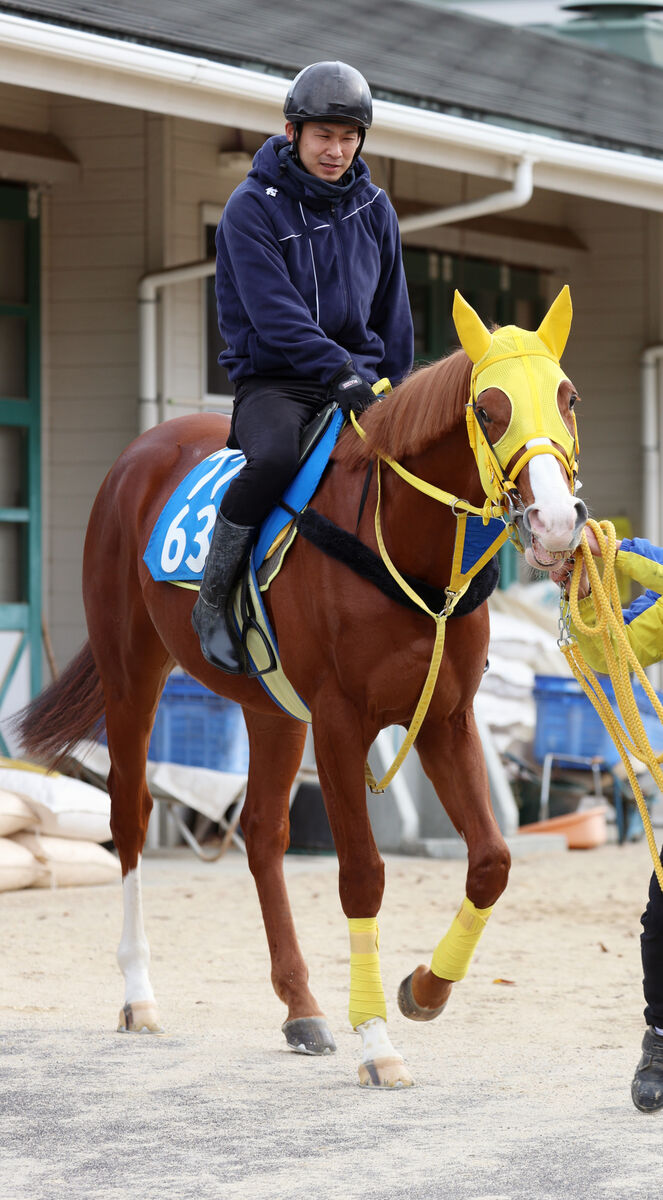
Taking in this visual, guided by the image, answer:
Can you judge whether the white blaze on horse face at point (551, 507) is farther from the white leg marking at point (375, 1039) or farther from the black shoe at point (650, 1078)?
the white leg marking at point (375, 1039)

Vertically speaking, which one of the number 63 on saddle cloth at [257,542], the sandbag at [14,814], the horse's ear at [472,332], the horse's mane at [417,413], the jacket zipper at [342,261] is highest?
the jacket zipper at [342,261]

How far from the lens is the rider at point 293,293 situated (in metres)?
4.69

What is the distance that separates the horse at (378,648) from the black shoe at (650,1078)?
0.54 metres

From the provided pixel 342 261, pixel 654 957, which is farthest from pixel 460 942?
pixel 342 261

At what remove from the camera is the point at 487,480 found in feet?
12.9

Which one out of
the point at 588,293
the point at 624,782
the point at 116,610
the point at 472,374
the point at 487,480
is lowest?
the point at 624,782

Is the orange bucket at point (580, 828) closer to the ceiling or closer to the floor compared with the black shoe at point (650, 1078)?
closer to the floor

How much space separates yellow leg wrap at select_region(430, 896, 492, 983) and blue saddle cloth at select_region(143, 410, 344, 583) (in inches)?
44.2

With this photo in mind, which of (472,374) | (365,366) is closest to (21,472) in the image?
(365,366)

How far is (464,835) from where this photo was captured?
457 centimetres

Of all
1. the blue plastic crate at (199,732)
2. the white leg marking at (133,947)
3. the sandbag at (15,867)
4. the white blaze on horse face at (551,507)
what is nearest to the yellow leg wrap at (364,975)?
the white leg marking at (133,947)

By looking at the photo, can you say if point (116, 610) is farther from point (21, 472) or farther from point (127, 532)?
point (21, 472)

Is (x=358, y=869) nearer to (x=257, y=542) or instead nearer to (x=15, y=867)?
(x=257, y=542)

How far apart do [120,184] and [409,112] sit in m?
1.90
